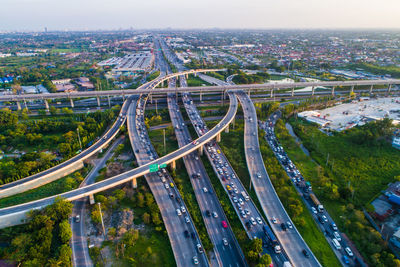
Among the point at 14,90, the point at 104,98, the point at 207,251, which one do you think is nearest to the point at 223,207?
the point at 207,251

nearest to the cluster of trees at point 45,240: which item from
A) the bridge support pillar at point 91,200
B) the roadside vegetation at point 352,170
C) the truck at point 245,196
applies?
the bridge support pillar at point 91,200

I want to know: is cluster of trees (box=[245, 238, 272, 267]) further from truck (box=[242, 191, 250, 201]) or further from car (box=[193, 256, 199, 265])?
truck (box=[242, 191, 250, 201])

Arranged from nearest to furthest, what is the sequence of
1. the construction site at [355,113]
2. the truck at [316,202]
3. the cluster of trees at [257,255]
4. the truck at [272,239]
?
the cluster of trees at [257,255], the truck at [272,239], the truck at [316,202], the construction site at [355,113]

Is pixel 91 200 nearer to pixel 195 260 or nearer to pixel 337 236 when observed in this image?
pixel 195 260

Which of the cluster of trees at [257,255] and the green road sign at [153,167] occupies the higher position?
the green road sign at [153,167]

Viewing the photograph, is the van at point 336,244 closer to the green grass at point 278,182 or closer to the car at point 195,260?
the green grass at point 278,182

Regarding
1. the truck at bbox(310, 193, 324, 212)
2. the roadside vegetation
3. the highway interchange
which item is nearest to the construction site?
the roadside vegetation
